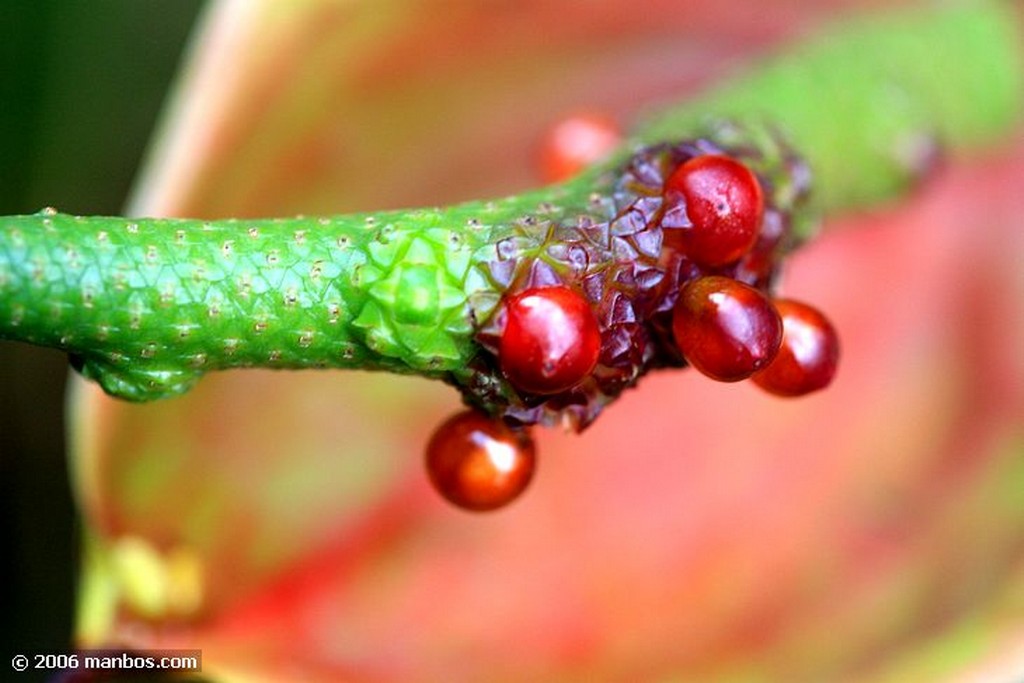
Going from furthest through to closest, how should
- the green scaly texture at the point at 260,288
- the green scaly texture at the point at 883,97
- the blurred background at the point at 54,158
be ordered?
the blurred background at the point at 54,158 → the green scaly texture at the point at 883,97 → the green scaly texture at the point at 260,288

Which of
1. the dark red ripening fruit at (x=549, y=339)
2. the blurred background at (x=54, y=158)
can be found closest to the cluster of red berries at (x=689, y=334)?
the dark red ripening fruit at (x=549, y=339)

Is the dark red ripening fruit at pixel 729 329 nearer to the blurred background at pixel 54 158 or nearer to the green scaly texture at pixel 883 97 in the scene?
the green scaly texture at pixel 883 97

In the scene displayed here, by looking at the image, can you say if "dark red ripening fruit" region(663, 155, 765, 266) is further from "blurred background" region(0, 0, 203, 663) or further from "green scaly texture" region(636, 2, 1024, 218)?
"blurred background" region(0, 0, 203, 663)

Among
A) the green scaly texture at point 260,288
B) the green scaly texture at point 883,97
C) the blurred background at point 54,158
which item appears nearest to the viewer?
the green scaly texture at point 260,288

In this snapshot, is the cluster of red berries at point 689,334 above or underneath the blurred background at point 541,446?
underneath

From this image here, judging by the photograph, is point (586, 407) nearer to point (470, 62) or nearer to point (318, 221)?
point (318, 221)

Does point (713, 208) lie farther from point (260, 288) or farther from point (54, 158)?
point (54, 158)

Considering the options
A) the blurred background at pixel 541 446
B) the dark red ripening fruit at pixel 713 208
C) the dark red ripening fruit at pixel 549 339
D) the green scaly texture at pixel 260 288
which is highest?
the blurred background at pixel 541 446
